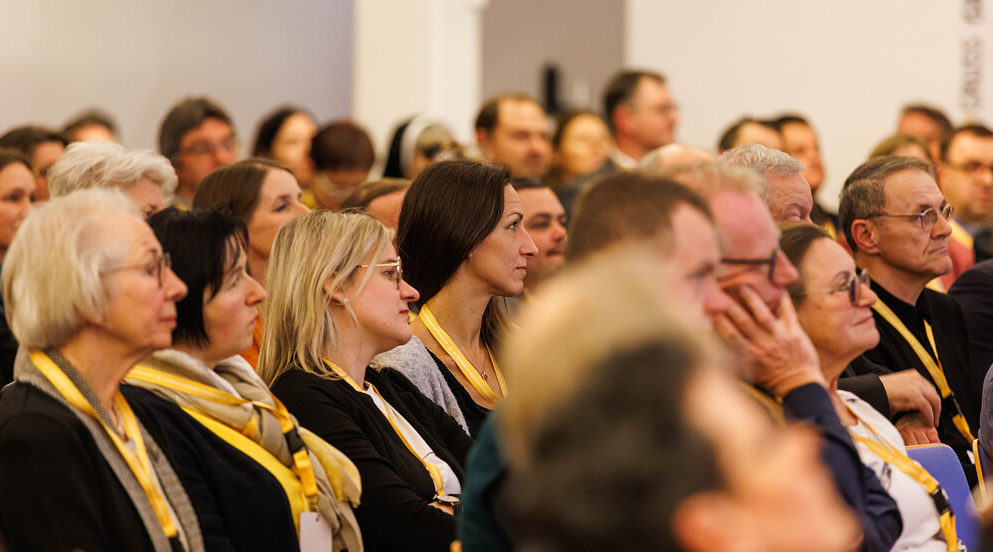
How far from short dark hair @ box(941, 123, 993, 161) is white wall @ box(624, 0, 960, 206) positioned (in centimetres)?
171

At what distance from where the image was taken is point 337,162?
18.3 ft

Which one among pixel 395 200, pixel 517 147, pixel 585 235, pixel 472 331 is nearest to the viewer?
pixel 585 235

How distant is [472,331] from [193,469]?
1.21 m

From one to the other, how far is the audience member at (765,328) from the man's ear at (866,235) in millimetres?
1738

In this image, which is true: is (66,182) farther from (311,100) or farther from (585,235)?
(311,100)

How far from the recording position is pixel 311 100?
841 centimetres

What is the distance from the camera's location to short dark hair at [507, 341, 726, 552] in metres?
1.08

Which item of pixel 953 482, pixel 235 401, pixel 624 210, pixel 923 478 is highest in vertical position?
pixel 624 210

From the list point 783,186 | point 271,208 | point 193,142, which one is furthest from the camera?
point 193,142

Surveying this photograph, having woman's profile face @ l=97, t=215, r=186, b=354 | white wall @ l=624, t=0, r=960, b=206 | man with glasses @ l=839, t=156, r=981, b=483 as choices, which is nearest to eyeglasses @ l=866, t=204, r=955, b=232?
man with glasses @ l=839, t=156, r=981, b=483

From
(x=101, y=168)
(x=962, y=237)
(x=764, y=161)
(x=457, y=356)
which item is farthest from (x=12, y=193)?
(x=962, y=237)

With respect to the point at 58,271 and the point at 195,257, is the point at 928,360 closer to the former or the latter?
the point at 195,257

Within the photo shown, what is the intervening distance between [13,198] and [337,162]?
5.87ft

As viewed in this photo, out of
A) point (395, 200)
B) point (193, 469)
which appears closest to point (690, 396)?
point (193, 469)
